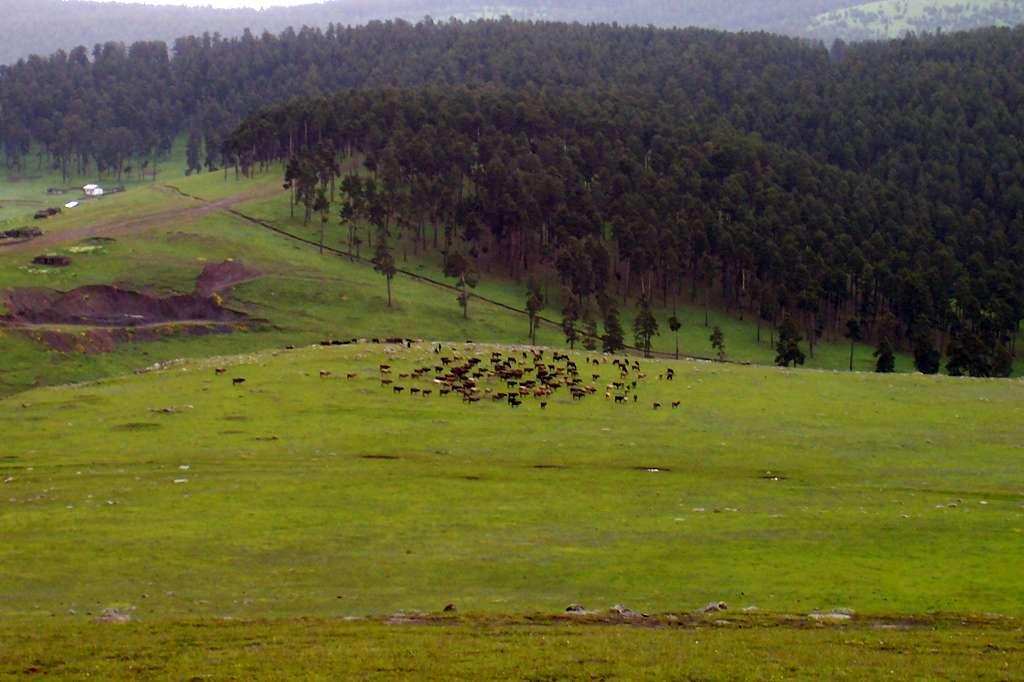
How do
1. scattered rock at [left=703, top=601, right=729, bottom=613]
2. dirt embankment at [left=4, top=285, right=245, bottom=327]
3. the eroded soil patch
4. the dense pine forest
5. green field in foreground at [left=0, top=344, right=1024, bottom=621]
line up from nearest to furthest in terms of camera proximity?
1. scattered rock at [left=703, top=601, right=729, bottom=613]
2. green field in foreground at [left=0, top=344, right=1024, bottom=621]
3. the eroded soil patch
4. dirt embankment at [left=4, top=285, right=245, bottom=327]
5. the dense pine forest

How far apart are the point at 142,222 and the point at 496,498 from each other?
11213 centimetres

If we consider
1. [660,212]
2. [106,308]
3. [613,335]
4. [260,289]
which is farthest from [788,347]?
[106,308]

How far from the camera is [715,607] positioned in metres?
29.7

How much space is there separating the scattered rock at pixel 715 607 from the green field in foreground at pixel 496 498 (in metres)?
0.71

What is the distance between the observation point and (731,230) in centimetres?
15612

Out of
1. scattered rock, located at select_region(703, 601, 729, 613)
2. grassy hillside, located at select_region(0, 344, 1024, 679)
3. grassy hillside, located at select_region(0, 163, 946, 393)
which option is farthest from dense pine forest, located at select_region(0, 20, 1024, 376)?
scattered rock, located at select_region(703, 601, 729, 613)

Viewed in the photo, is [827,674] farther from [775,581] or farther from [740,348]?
[740,348]

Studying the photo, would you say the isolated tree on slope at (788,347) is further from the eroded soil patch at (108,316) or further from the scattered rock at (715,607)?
the scattered rock at (715,607)

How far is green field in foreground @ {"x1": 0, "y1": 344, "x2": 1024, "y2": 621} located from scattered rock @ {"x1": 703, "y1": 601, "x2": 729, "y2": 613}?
71 cm

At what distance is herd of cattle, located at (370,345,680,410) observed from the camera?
67750 millimetres

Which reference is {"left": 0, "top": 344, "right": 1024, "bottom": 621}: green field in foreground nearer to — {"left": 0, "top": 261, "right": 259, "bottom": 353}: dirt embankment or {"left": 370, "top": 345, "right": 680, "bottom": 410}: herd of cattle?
{"left": 370, "top": 345, "right": 680, "bottom": 410}: herd of cattle

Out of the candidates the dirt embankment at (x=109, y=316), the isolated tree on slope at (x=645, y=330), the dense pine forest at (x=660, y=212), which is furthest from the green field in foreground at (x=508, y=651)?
the dense pine forest at (x=660, y=212)

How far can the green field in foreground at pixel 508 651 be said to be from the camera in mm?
22688

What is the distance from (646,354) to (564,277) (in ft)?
94.8
